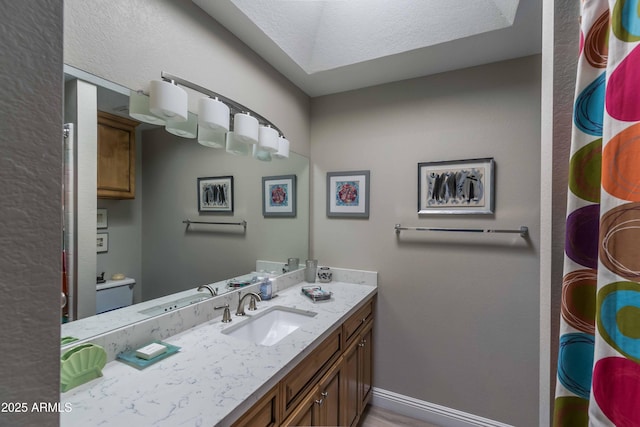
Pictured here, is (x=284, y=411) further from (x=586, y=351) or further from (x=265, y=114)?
(x=265, y=114)

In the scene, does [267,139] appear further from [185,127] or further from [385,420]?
[385,420]

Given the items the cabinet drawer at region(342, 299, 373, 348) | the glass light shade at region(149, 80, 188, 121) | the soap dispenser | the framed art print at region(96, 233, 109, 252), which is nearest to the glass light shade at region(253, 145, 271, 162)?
the glass light shade at region(149, 80, 188, 121)

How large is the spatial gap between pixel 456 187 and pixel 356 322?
3.65 ft

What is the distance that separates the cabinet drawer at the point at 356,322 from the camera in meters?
1.60

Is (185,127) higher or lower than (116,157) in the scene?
higher

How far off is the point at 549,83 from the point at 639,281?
557 mm

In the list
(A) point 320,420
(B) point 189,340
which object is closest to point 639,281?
(A) point 320,420

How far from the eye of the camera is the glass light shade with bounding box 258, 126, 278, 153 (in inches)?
64.6

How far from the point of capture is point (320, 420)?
4.18 ft

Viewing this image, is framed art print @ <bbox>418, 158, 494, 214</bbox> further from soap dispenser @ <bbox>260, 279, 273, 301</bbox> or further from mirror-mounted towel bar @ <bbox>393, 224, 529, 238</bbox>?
soap dispenser @ <bbox>260, 279, 273, 301</bbox>

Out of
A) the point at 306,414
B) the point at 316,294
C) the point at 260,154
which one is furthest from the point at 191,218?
the point at 306,414

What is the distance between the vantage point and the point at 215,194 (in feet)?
5.07

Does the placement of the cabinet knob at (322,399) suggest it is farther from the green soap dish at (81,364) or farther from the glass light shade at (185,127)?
the glass light shade at (185,127)

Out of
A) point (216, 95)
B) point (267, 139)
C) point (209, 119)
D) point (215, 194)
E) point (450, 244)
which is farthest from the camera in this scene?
point (450, 244)
